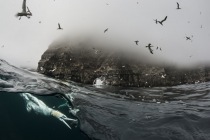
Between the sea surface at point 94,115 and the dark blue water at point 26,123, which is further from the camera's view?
the dark blue water at point 26,123

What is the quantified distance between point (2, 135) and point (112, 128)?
291 inches

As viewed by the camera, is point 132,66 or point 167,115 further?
point 132,66

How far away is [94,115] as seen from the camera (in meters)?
16.9

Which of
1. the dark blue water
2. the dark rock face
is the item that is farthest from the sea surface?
the dark rock face

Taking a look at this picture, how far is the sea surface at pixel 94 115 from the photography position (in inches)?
595

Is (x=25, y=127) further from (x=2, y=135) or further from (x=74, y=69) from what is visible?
(x=74, y=69)

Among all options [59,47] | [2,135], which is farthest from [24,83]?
[59,47]

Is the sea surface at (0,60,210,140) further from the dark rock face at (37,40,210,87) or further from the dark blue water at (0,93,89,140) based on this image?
the dark rock face at (37,40,210,87)

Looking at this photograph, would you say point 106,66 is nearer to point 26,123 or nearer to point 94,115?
point 26,123

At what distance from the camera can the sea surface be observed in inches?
595

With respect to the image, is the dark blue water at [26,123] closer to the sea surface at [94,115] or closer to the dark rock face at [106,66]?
the sea surface at [94,115]

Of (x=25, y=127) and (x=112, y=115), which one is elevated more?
(x=112, y=115)

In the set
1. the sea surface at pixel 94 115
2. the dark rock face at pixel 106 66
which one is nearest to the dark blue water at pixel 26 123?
the sea surface at pixel 94 115

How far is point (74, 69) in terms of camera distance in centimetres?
6103
